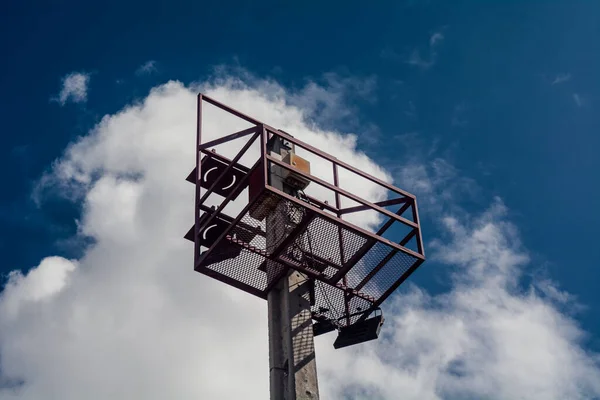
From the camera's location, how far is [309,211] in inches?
519

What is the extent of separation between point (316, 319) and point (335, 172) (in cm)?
246

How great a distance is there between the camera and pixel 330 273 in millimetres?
14242

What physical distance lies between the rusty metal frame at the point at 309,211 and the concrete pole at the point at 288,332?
0.84 feet

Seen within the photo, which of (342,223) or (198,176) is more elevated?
(198,176)

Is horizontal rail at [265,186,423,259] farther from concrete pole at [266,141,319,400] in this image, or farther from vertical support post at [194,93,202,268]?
vertical support post at [194,93,202,268]

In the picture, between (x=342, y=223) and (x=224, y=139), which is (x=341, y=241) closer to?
(x=342, y=223)

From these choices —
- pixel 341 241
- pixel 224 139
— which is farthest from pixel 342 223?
pixel 224 139

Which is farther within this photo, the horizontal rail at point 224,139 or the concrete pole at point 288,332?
the horizontal rail at point 224,139

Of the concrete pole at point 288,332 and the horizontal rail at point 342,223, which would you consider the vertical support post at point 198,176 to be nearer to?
the concrete pole at point 288,332

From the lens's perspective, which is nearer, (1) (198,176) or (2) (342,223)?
(2) (342,223)

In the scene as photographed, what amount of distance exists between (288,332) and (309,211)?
71.9 inches

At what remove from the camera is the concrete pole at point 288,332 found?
42.3ft

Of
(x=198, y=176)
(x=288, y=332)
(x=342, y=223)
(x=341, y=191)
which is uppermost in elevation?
(x=198, y=176)

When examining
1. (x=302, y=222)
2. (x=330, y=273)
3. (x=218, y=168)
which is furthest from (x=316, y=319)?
(x=218, y=168)
